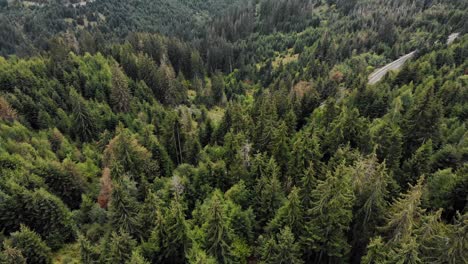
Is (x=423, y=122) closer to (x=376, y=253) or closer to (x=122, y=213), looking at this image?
(x=376, y=253)

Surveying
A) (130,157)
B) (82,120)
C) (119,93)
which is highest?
(130,157)

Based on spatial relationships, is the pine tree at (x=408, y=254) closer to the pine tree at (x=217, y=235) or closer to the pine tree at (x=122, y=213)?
the pine tree at (x=217, y=235)

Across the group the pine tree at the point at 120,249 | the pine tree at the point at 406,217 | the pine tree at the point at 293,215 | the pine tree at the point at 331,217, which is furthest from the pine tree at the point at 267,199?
the pine tree at the point at 120,249

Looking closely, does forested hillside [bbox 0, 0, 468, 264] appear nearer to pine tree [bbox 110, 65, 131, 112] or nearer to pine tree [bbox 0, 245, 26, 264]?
pine tree [bbox 0, 245, 26, 264]

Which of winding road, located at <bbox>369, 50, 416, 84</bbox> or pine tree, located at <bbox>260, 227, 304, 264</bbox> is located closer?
pine tree, located at <bbox>260, 227, 304, 264</bbox>

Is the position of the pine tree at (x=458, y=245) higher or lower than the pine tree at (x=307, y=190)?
higher

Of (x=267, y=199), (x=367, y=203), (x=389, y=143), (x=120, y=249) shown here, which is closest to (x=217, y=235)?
(x=267, y=199)

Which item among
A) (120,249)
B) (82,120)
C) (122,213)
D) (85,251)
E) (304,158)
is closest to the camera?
(85,251)

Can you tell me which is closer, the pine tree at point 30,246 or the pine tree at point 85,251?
the pine tree at point 85,251

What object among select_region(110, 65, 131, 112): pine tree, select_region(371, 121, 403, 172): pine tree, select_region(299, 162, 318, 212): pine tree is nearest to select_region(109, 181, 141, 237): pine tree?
select_region(299, 162, 318, 212): pine tree
